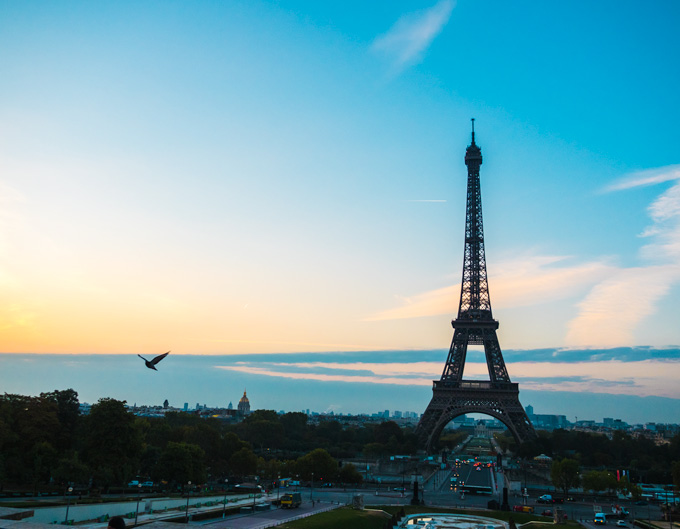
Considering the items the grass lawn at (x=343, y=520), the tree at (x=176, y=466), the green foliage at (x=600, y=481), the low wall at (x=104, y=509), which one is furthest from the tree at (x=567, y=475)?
the tree at (x=176, y=466)

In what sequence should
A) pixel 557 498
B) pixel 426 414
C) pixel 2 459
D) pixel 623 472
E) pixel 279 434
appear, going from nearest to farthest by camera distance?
pixel 2 459 → pixel 557 498 → pixel 623 472 → pixel 426 414 → pixel 279 434

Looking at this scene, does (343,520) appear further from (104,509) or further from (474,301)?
(474,301)

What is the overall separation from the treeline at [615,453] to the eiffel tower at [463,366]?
15.3 ft

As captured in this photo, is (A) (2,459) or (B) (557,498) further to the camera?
(B) (557,498)

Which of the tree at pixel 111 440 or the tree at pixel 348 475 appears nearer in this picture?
the tree at pixel 111 440

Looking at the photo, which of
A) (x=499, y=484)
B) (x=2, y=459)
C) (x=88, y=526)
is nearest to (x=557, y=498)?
(x=499, y=484)

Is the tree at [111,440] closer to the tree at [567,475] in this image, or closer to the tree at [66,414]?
the tree at [66,414]

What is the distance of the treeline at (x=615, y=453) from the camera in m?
90.4

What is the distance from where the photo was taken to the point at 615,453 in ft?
353

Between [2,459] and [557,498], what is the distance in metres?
61.6

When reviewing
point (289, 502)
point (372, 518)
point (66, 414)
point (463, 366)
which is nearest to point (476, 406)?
point (463, 366)

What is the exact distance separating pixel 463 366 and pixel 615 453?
36.1m

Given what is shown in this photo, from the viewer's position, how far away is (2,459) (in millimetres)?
48750

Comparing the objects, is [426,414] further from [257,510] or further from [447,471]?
[257,510]
